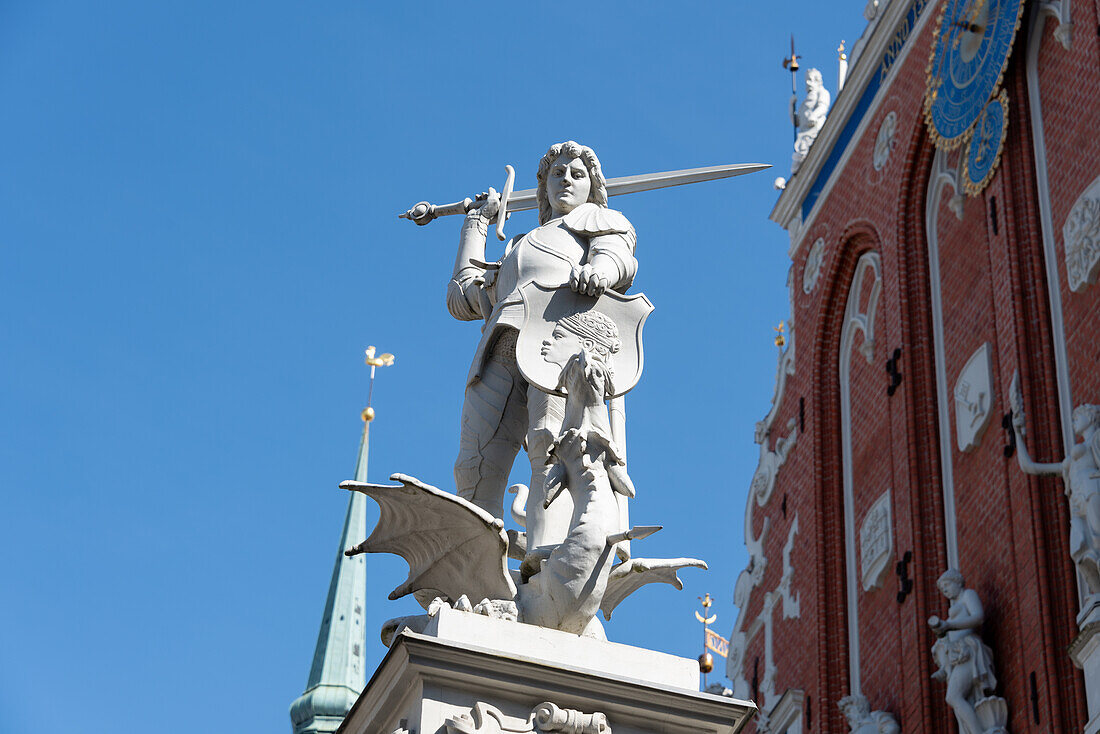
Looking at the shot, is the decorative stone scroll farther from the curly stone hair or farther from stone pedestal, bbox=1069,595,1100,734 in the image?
the curly stone hair

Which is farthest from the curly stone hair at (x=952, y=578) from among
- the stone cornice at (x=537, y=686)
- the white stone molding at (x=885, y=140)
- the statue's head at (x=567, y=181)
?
the stone cornice at (x=537, y=686)

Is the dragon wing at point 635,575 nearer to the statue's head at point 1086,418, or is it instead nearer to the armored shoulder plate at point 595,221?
the armored shoulder plate at point 595,221

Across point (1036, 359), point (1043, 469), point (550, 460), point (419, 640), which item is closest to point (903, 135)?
point (1036, 359)

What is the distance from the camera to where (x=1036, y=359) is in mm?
14781

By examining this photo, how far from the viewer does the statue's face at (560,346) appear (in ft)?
26.3

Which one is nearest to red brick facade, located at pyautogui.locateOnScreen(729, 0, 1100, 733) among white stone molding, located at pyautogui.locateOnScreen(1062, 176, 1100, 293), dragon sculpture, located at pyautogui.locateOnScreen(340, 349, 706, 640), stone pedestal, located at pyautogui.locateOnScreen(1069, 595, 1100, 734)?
white stone molding, located at pyautogui.locateOnScreen(1062, 176, 1100, 293)

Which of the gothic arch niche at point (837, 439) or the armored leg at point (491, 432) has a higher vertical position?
the gothic arch niche at point (837, 439)

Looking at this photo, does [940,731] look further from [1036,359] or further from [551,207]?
[551,207]

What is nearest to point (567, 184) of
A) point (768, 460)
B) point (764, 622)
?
point (764, 622)

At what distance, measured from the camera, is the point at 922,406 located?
17.0 m

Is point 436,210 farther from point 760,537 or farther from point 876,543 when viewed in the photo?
point 760,537

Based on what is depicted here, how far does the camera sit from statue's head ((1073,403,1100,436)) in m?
13.1

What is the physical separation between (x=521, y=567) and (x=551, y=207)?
2.37 metres

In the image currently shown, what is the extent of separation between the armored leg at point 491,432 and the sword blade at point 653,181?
1404 millimetres
